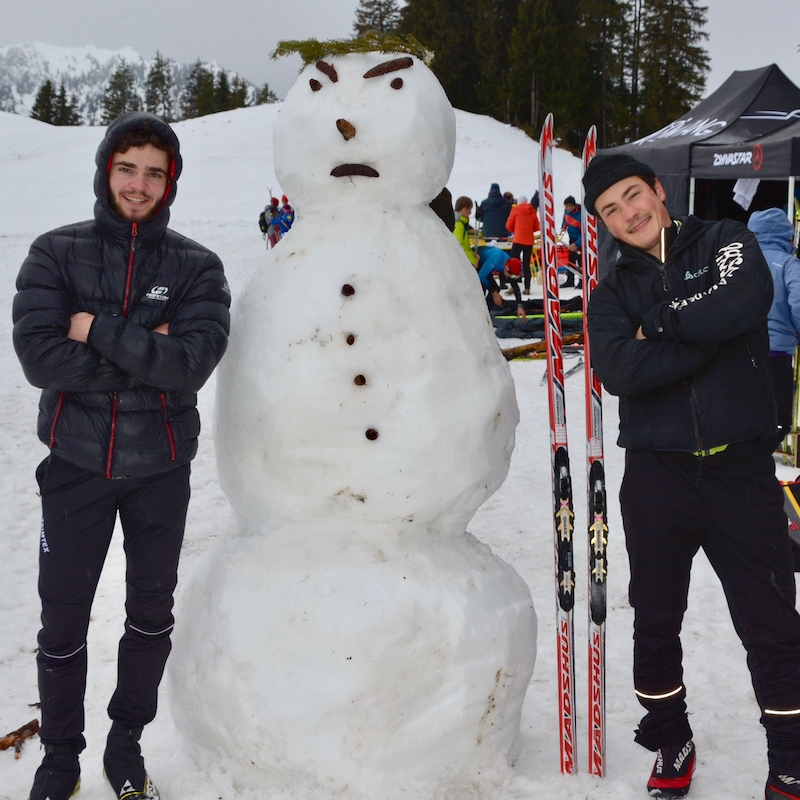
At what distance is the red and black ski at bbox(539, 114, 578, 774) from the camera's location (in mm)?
2326

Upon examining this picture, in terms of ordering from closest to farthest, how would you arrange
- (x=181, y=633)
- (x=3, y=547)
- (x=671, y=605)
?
(x=671, y=605)
(x=181, y=633)
(x=3, y=547)

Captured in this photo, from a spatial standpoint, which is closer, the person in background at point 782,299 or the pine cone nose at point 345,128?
the pine cone nose at point 345,128

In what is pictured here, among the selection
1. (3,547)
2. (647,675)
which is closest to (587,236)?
(647,675)

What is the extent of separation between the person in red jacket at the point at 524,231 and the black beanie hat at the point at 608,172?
10.3m

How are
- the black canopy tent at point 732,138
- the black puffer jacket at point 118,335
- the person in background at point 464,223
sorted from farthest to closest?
the person in background at point 464,223 → the black canopy tent at point 732,138 → the black puffer jacket at point 118,335

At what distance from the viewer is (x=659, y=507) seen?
2098 mm

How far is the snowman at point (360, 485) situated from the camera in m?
2.10

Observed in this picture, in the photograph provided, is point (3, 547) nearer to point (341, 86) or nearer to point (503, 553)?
point (503, 553)

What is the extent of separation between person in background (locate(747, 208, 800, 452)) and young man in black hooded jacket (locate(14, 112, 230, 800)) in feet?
11.9

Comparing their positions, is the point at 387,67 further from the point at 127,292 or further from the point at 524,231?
the point at 524,231

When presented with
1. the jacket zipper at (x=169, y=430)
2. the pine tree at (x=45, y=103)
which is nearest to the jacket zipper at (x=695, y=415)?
the jacket zipper at (x=169, y=430)

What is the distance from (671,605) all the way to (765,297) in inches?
31.8

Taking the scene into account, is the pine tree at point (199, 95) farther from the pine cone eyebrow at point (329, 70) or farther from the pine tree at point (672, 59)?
the pine cone eyebrow at point (329, 70)

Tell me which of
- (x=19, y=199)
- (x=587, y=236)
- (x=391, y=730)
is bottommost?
(x=391, y=730)
